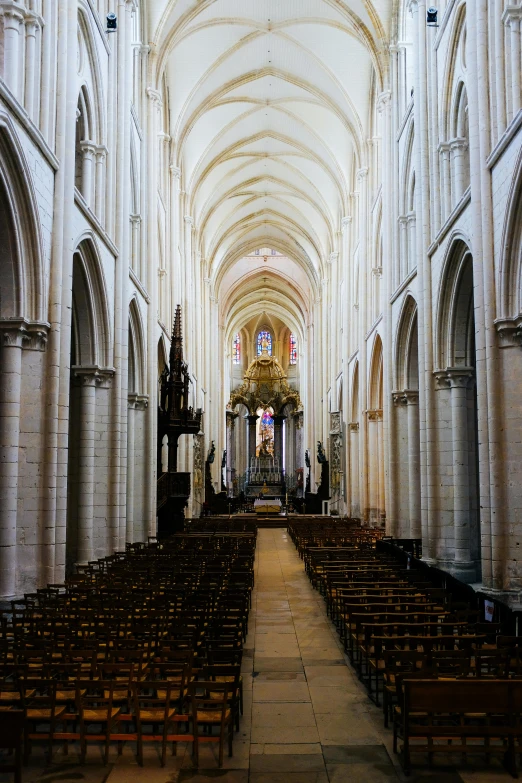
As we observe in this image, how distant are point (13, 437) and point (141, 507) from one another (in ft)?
40.2

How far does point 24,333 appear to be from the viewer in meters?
13.1

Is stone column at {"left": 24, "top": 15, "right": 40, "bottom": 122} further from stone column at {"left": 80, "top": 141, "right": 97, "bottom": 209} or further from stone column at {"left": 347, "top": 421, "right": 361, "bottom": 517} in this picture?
stone column at {"left": 347, "top": 421, "right": 361, "bottom": 517}

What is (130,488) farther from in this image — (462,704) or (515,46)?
(462,704)

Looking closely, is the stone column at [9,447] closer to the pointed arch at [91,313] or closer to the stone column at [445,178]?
the pointed arch at [91,313]

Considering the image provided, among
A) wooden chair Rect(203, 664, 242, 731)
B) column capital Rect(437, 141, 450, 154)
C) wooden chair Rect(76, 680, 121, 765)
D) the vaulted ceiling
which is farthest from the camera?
the vaulted ceiling

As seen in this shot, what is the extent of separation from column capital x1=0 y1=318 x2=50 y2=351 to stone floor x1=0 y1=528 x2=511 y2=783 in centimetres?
643

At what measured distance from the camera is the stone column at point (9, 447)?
1245 centimetres

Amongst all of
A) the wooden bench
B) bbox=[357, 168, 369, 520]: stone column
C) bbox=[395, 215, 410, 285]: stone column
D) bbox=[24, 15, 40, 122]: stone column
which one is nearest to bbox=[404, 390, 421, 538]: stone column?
bbox=[395, 215, 410, 285]: stone column

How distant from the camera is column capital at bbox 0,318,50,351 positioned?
12.9 m

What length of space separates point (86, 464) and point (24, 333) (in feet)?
19.2

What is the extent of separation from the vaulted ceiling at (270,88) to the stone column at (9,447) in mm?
17963

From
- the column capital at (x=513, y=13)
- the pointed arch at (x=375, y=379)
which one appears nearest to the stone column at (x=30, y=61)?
the column capital at (x=513, y=13)

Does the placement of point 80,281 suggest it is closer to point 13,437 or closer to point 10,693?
point 13,437

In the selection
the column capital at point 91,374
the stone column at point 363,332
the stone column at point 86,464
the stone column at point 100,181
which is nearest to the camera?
the stone column at point 86,464
